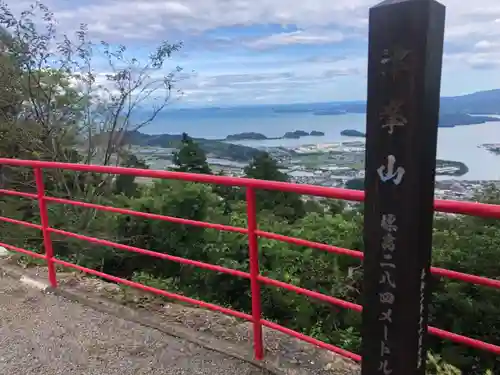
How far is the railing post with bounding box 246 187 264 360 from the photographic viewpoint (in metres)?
2.22

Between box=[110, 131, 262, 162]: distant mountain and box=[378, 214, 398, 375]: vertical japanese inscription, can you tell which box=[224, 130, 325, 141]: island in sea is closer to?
box=[110, 131, 262, 162]: distant mountain

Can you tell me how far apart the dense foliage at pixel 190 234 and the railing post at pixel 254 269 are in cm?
76

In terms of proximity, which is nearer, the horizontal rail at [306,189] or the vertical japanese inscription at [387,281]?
the vertical japanese inscription at [387,281]

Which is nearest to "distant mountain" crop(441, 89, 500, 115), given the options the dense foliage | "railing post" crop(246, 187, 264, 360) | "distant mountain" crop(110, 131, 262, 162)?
the dense foliage

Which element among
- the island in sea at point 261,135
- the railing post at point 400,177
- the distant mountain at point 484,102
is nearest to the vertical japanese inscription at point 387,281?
the railing post at point 400,177

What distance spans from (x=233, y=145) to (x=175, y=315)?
966 cm

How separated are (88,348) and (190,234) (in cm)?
320

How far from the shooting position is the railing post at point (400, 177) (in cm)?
114

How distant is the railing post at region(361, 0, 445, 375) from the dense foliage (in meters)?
1.42

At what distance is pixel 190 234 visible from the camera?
230 inches

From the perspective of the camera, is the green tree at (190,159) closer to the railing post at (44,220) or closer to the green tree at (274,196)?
the green tree at (274,196)

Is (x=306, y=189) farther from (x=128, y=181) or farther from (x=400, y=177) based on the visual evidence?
(x=128, y=181)

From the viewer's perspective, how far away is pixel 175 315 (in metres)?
3.06

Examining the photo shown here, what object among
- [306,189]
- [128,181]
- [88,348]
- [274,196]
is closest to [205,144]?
[274,196]
